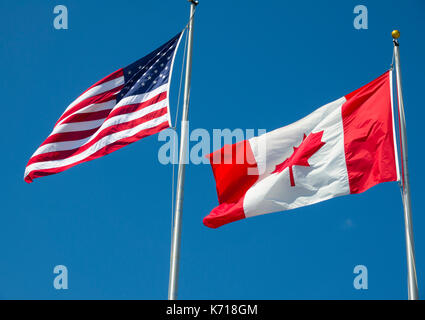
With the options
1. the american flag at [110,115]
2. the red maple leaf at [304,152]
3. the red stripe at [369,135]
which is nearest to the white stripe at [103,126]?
the american flag at [110,115]

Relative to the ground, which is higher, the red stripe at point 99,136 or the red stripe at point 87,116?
the red stripe at point 87,116

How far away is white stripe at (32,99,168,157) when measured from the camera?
19.5 m

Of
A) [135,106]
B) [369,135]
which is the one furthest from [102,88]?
[369,135]

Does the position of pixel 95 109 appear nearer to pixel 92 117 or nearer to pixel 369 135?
pixel 92 117

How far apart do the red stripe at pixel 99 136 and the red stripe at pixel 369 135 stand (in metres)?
4.97

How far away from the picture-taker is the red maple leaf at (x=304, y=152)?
19219 mm

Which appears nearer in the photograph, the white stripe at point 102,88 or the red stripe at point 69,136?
the red stripe at point 69,136

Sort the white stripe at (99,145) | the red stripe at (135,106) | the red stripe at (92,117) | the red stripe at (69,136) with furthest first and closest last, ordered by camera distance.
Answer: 1. the red stripe at (69,136)
2. the red stripe at (92,117)
3. the red stripe at (135,106)
4. the white stripe at (99,145)

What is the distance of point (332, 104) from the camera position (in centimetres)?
1992

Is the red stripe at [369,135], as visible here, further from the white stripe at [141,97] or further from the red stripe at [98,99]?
the red stripe at [98,99]

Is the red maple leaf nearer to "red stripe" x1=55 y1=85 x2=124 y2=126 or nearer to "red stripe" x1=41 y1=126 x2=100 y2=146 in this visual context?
"red stripe" x1=55 y1=85 x2=124 y2=126

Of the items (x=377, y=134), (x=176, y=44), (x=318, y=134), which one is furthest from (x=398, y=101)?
(x=176, y=44)
